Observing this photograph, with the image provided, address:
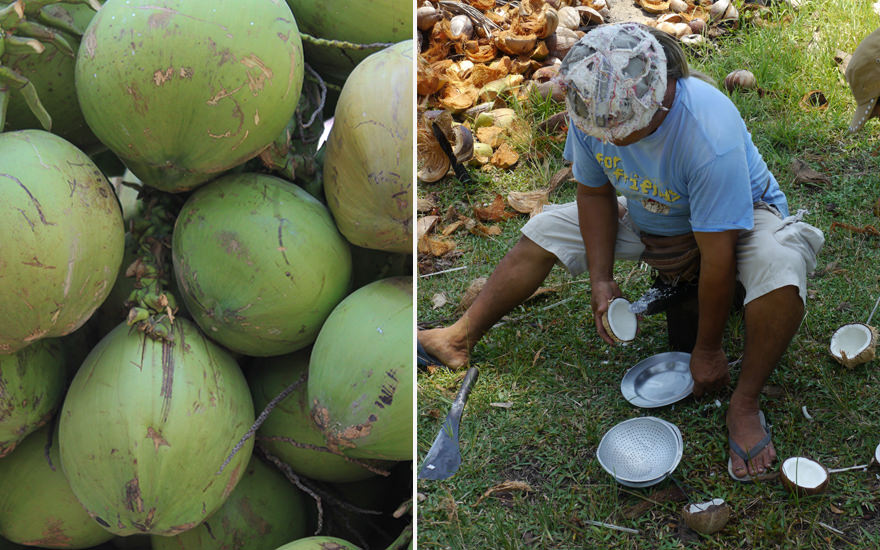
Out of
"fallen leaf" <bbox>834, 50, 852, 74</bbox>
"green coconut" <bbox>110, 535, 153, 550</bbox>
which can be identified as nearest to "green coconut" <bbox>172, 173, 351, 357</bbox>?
"green coconut" <bbox>110, 535, 153, 550</bbox>

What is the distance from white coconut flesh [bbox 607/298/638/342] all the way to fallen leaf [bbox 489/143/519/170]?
143 centimetres

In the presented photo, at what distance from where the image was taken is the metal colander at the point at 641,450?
2.31 metres

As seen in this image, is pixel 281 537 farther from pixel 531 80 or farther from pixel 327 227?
pixel 531 80

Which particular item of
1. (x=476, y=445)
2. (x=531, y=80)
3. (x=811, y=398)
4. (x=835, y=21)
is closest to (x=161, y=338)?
(x=476, y=445)

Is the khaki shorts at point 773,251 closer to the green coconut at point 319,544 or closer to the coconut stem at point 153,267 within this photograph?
the green coconut at point 319,544

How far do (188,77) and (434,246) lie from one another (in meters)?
→ 2.23

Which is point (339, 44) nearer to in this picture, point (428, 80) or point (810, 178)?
point (810, 178)

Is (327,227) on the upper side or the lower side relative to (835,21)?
upper

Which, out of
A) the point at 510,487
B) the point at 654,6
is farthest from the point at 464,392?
the point at 654,6

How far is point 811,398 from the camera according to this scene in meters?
2.52

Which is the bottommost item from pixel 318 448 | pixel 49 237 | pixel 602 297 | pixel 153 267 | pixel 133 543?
pixel 602 297

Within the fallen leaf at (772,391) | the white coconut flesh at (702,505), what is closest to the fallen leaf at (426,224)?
the fallen leaf at (772,391)

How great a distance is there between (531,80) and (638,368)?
6.76 ft

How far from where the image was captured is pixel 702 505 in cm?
217
